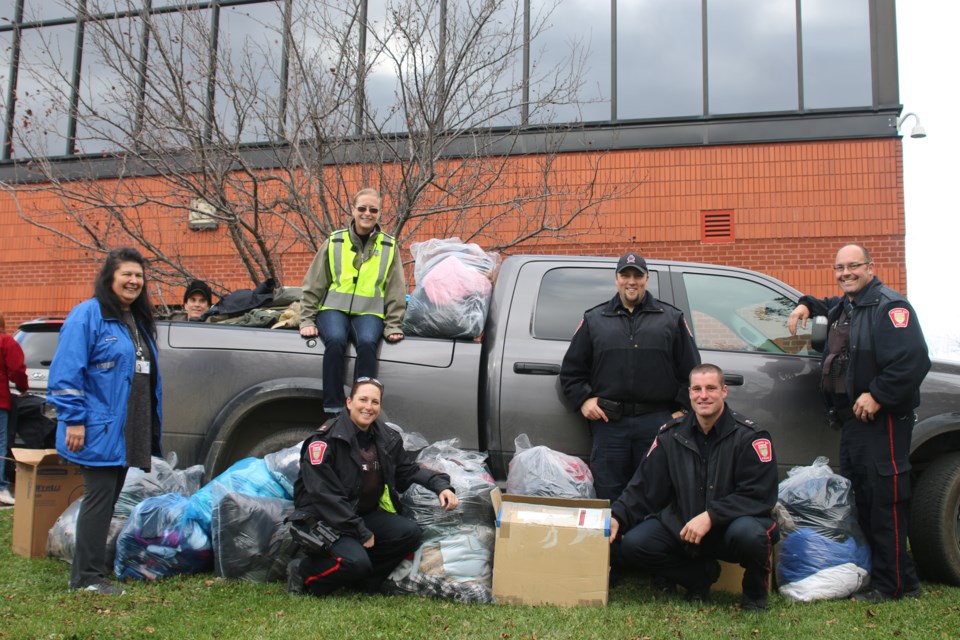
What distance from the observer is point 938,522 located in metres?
4.60

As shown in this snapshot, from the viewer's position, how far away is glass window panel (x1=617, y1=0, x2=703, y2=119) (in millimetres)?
11062

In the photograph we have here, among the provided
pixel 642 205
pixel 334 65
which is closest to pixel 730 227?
pixel 642 205

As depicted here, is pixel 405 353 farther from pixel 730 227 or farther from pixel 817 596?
pixel 730 227

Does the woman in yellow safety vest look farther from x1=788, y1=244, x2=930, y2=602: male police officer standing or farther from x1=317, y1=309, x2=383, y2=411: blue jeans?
x1=788, y1=244, x2=930, y2=602: male police officer standing

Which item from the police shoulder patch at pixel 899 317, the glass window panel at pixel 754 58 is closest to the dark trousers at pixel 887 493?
the police shoulder patch at pixel 899 317

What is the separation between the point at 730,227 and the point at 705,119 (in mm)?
1456

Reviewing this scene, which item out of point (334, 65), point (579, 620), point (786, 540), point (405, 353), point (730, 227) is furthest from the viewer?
point (730, 227)

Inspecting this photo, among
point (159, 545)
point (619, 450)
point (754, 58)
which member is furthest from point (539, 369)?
point (754, 58)

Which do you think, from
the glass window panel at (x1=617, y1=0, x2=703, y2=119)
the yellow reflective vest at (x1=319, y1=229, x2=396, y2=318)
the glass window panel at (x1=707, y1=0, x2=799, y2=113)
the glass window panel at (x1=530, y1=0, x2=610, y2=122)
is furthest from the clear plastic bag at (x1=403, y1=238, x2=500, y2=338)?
the glass window panel at (x1=707, y1=0, x2=799, y2=113)

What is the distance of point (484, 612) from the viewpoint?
3896 millimetres

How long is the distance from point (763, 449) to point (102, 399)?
10.8 feet

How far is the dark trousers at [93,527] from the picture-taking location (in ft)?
13.6

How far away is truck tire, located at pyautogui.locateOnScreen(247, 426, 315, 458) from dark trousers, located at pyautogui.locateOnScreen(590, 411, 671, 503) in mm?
1717

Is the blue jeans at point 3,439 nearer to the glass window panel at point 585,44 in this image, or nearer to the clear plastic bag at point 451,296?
the clear plastic bag at point 451,296
